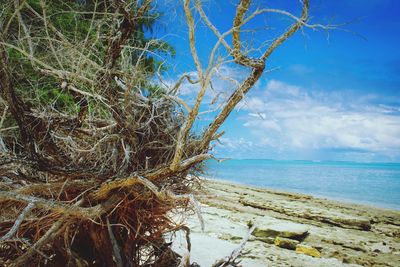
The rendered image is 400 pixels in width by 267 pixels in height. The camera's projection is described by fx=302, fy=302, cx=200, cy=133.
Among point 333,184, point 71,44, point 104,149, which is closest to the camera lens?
point 71,44

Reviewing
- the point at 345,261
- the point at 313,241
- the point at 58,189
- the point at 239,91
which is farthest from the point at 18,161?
the point at 313,241

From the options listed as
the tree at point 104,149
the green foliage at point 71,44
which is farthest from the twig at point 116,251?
the green foliage at point 71,44

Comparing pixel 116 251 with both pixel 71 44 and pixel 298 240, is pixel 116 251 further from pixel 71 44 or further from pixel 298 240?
pixel 298 240

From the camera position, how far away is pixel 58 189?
2916 mm

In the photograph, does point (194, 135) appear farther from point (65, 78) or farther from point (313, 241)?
point (313, 241)

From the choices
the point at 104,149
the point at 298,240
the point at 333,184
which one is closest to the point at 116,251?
the point at 104,149

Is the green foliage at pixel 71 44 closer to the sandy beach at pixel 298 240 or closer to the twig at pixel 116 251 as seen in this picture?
the twig at pixel 116 251

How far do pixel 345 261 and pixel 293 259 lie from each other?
1229 mm

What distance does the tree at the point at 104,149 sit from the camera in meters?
2.49

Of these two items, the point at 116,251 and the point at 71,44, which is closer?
the point at 71,44

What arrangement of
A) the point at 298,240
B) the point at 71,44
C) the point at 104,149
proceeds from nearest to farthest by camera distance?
the point at 71,44 → the point at 104,149 → the point at 298,240

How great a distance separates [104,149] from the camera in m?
3.18

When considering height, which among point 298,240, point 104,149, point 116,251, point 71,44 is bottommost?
point 116,251

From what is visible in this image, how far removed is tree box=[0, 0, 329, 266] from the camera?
8.16ft
